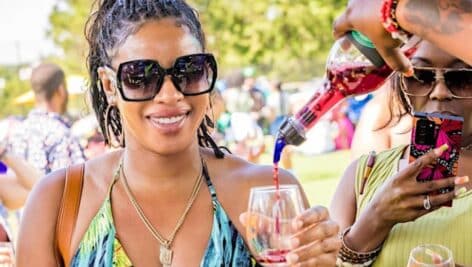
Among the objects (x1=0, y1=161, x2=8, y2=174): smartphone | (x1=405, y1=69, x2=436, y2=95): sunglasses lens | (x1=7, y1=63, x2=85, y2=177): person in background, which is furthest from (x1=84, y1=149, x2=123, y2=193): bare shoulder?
(x1=7, y1=63, x2=85, y2=177): person in background

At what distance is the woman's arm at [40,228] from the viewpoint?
7.74 feet

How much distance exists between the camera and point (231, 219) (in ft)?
7.82

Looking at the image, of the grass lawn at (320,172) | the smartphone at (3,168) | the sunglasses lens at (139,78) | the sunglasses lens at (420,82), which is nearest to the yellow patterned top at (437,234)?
the sunglasses lens at (420,82)

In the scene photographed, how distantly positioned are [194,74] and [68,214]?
614 mm

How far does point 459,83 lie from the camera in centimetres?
231

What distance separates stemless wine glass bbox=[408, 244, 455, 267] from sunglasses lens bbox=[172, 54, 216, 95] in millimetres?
870

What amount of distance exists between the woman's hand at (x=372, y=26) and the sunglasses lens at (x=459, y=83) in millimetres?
501

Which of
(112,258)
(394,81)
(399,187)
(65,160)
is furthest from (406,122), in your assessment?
(65,160)

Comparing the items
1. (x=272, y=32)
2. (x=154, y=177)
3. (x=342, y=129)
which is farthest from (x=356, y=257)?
(x=272, y=32)

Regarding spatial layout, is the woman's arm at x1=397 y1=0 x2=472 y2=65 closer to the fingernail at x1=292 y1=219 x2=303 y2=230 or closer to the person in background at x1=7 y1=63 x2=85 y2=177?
→ the fingernail at x1=292 y1=219 x2=303 y2=230

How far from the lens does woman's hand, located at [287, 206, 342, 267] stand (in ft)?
6.25

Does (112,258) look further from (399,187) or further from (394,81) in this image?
(394,81)

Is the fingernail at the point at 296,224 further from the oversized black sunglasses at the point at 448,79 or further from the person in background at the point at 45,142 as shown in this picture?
the person in background at the point at 45,142

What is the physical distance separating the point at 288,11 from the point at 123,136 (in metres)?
24.4
